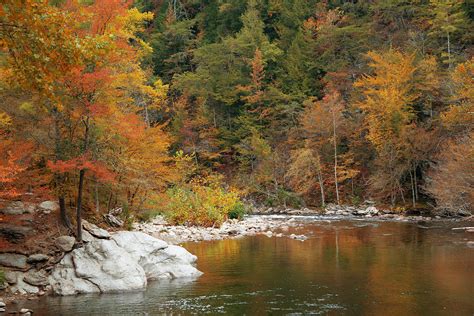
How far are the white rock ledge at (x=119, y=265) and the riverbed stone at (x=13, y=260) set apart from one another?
89 cm

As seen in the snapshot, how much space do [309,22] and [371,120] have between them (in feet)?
66.6

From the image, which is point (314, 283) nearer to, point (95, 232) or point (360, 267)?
point (360, 267)

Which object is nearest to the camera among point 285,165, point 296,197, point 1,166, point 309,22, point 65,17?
point 65,17

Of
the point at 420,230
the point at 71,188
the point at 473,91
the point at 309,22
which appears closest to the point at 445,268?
the point at 420,230

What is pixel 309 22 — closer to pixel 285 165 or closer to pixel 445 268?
pixel 285 165

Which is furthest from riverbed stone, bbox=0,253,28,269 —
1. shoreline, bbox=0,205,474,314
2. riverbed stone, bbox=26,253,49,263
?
shoreline, bbox=0,205,474,314

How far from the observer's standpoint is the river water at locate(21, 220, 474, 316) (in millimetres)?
11258

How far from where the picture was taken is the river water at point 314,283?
11258 mm

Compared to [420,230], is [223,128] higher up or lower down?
higher up

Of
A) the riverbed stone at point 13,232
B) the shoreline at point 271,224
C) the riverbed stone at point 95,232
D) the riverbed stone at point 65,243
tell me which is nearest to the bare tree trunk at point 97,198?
the riverbed stone at point 95,232

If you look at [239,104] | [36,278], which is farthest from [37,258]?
[239,104]

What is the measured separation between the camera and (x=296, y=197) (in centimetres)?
3941

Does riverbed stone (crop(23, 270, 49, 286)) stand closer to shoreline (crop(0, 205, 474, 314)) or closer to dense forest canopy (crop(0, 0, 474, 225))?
dense forest canopy (crop(0, 0, 474, 225))

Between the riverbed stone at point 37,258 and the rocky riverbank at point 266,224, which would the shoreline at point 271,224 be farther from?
the riverbed stone at point 37,258
